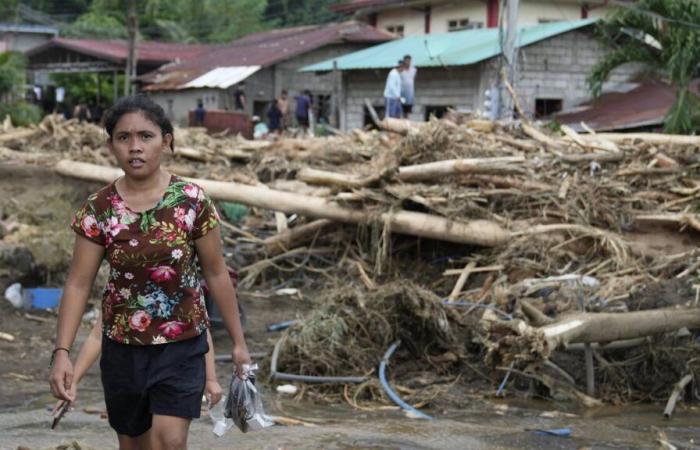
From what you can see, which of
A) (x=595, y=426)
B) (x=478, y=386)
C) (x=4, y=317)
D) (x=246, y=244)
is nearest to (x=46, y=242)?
(x=4, y=317)

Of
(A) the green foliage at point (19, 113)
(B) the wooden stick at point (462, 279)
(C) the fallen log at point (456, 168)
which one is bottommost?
(B) the wooden stick at point (462, 279)

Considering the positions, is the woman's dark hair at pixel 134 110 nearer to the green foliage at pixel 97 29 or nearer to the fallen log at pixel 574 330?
the fallen log at pixel 574 330

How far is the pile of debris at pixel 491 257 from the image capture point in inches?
301

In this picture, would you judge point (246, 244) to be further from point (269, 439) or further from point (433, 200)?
point (269, 439)

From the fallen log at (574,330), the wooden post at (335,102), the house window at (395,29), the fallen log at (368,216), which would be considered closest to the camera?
the fallen log at (574,330)

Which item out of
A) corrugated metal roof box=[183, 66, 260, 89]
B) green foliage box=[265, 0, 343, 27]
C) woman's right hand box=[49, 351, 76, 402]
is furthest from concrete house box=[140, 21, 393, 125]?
woman's right hand box=[49, 351, 76, 402]

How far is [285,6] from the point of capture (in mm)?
59594

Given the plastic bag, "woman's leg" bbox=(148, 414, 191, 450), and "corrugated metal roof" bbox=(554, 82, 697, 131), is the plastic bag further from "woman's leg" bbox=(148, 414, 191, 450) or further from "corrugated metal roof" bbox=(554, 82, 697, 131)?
"corrugated metal roof" bbox=(554, 82, 697, 131)

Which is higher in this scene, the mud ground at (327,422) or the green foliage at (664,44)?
the green foliage at (664,44)

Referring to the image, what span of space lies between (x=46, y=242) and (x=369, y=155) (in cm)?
531

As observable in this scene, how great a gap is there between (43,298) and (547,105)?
63.3 ft

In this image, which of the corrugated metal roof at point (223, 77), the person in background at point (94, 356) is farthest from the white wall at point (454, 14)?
the person in background at point (94, 356)

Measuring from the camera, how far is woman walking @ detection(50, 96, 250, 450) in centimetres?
359

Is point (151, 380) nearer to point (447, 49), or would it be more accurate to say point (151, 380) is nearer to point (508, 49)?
point (508, 49)
